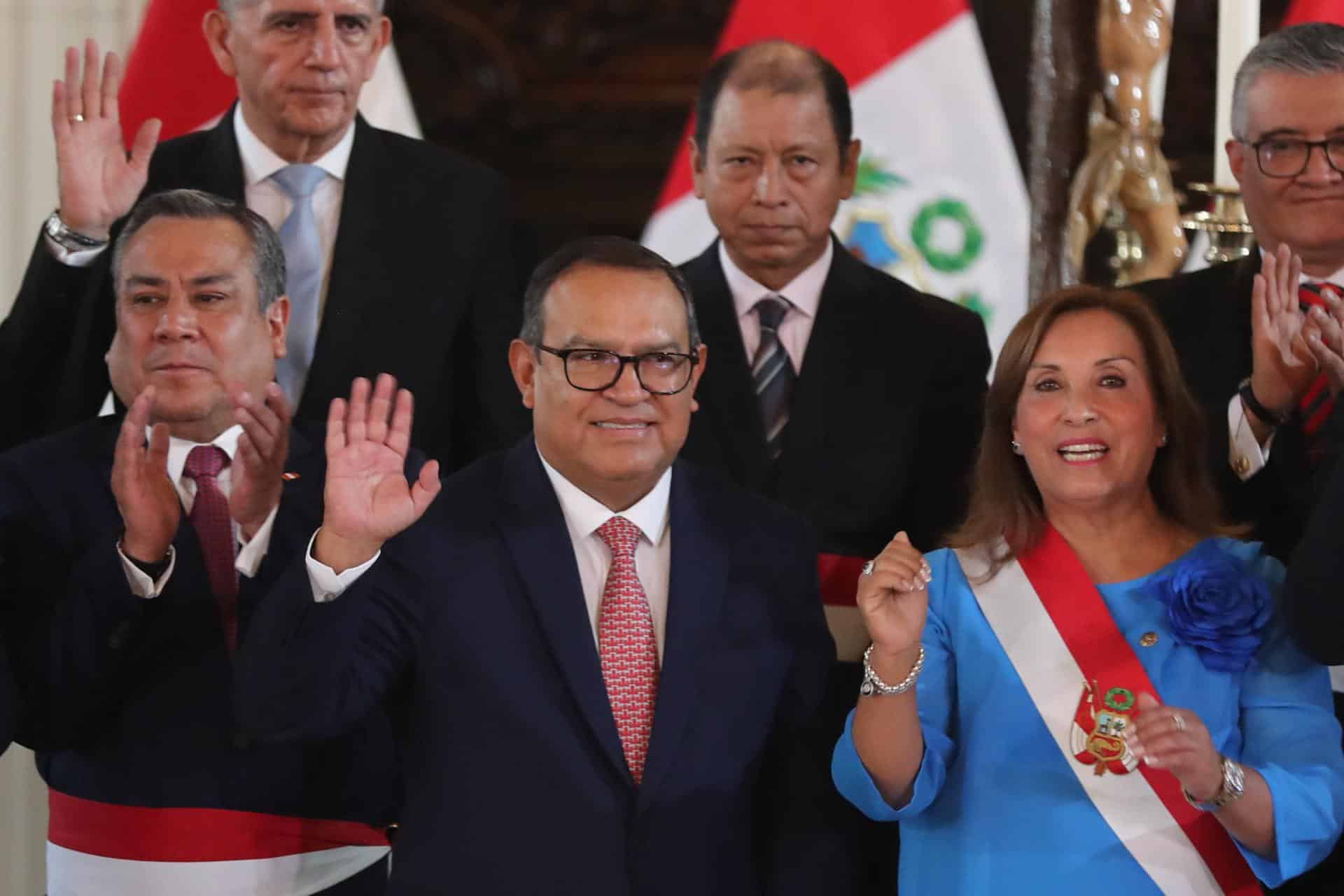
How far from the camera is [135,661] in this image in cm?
223

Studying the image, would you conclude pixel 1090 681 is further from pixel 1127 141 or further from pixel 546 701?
pixel 1127 141

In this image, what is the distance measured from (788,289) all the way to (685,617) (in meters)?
0.76

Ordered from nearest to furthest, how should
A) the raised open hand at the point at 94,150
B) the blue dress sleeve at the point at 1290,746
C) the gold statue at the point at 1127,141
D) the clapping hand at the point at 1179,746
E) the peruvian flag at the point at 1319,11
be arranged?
the clapping hand at the point at 1179,746
the blue dress sleeve at the point at 1290,746
the raised open hand at the point at 94,150
the gold statue at the point at 1127,141
the peruvian flag at the point at 1319,11

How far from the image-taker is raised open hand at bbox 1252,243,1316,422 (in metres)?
2.22

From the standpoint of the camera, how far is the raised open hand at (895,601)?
1988 millimetres

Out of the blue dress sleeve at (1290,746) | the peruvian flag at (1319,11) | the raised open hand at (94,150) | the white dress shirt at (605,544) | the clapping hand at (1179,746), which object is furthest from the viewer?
the peruvian flag at (1319,11)

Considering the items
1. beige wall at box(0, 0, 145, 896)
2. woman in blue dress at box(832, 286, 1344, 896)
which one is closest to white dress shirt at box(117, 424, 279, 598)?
woman in blue dress at box(832, 286, 1344, 896)

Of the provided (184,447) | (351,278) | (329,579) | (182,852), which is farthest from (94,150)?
(182,852)

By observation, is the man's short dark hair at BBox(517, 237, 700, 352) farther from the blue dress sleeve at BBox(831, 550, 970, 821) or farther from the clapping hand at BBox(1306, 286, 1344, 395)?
the clapping hand at BBox(1306, 286, 1344, 395)

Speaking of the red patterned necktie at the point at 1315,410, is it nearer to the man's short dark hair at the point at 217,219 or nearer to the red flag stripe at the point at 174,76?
the man's short dark hair at the point at 217,219

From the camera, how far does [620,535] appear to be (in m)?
2.17

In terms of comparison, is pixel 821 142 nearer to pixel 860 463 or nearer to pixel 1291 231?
pixel 860 463

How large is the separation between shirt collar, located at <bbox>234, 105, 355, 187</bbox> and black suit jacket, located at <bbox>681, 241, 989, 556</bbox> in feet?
1.84

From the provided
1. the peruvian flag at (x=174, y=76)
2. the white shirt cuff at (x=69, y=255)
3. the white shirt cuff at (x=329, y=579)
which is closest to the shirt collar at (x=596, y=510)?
the white shirt cuff at (x=329, y=579)
